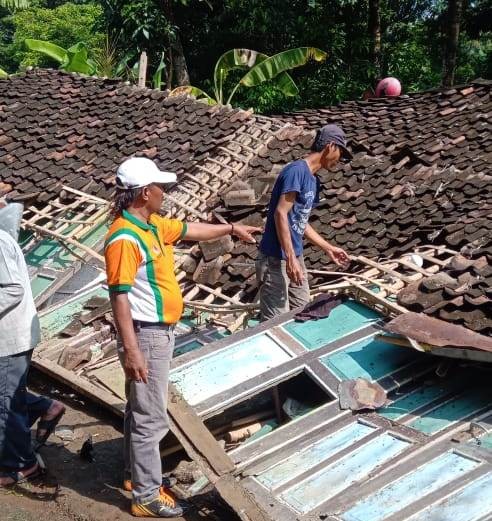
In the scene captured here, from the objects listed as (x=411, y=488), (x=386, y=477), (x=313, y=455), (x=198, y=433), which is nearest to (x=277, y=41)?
(x=198, y=433)

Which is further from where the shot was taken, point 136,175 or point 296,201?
point 296,201

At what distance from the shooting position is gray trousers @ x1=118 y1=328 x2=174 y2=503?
3658mm

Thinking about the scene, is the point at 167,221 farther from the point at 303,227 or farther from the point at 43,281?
the point at 43,281

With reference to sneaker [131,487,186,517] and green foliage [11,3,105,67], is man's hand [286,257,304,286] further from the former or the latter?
green foliage [11,3,105,67]

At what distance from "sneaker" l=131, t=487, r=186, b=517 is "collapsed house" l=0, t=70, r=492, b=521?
0.31 metres

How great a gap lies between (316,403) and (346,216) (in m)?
3.85

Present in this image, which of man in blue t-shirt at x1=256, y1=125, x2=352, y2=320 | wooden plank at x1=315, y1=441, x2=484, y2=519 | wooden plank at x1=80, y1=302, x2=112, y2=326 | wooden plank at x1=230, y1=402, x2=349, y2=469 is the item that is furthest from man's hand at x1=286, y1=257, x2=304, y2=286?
wooden plank at x1=80, y1=302, x2=112, y2=326

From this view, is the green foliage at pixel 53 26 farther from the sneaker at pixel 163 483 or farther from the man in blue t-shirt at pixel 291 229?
the sneaker at pixel 163 483

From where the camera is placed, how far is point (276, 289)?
203 inches

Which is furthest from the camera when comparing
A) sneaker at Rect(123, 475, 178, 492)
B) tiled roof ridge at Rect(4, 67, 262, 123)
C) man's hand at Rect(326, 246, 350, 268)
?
tiled roof ridge at Rect(4, 67, 262, 123)

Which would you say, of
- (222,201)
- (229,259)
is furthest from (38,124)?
(229,259)

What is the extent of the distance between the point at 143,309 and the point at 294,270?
1.51m

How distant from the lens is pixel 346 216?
320 inches

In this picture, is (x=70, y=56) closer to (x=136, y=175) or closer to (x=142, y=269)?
(x=136, y=175)
